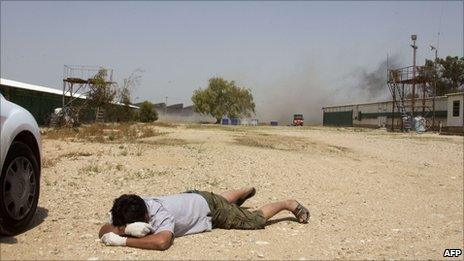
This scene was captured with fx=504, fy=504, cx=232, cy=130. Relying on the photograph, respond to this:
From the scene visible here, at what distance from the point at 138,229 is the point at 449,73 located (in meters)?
77.6

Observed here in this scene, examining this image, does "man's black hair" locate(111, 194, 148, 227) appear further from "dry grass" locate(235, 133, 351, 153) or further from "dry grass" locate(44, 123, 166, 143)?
"dry grass" locate(44, 123, 166, 143)

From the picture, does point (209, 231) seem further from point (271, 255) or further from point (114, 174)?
point (114, 174)

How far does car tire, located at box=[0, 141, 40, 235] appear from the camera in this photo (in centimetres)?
432

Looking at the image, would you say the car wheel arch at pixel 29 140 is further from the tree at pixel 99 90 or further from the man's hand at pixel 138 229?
the tree at pixel 99 90

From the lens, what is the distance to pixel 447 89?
7469cm

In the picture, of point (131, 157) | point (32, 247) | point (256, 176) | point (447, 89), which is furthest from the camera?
point (447, 89)

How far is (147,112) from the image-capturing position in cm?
5853

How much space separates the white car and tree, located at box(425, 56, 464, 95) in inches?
2982

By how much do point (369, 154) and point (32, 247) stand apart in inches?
541

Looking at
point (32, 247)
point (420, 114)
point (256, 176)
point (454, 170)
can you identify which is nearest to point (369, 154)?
point (454, 170)

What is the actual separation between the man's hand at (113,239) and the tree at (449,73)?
7587 cm

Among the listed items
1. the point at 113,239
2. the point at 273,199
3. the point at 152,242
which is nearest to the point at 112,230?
the point at 113,239

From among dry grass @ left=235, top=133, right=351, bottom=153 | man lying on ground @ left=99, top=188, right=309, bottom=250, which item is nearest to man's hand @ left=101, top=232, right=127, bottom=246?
man lying on ground @ left=99, top=188, right=309, bottom=250

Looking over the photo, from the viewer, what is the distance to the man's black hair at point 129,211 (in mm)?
4438
